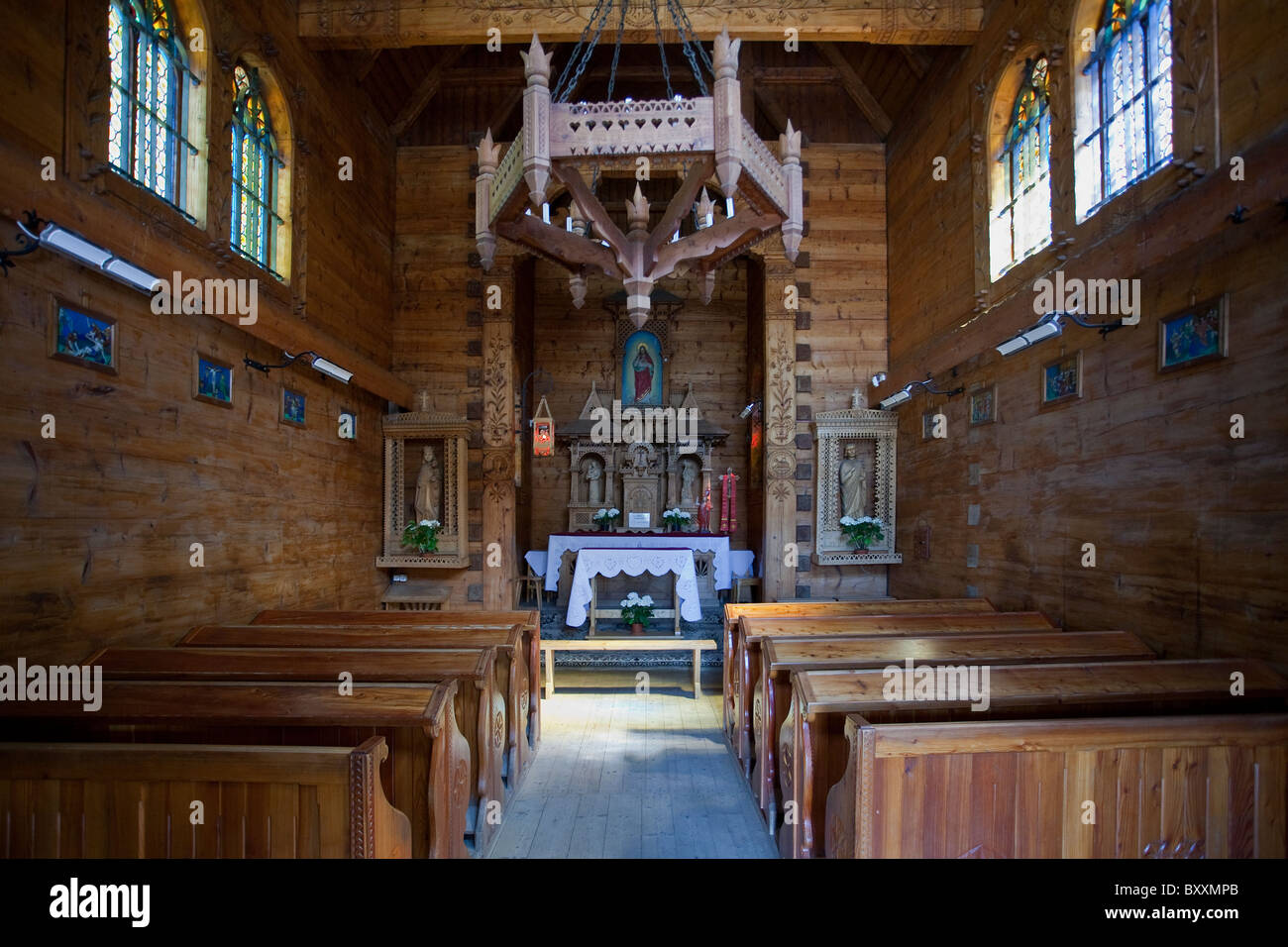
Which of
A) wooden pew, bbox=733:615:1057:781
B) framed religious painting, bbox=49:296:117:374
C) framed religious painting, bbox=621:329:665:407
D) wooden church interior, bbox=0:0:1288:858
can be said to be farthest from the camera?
framed religious painting, bbox=621:329:665:407

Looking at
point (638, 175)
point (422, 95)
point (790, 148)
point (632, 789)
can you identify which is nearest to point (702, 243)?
point (638, 175)

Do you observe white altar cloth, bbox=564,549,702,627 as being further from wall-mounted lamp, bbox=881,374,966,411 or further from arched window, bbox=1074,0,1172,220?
arched window, bbox=1074,0,1172,220

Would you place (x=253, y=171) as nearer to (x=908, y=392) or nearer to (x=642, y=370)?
(x=908, y=392)

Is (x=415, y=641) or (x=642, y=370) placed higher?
(x=642, y=370)

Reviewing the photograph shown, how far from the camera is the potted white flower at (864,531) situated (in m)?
7.66

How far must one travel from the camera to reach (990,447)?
18.7 ft

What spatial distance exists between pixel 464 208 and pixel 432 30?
221cm

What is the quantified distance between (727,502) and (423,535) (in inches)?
175

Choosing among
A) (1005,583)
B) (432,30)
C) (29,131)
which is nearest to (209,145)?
(29,131)

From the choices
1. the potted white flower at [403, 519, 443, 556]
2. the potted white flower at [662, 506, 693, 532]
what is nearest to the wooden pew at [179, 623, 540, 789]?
the potted white flower at [403, 519, 443, 556]

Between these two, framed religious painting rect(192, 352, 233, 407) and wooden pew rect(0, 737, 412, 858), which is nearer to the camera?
wooden pew rect(0, 737, 412, 858)

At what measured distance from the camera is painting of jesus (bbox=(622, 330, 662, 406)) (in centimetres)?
1133

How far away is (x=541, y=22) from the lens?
21.4 feet

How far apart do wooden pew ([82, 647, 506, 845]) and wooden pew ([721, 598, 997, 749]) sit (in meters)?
1.96
